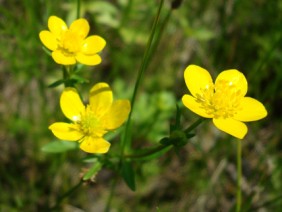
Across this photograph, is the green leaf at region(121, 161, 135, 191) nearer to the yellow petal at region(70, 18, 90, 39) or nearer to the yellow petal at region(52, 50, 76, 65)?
the yellow petal at region(52, 50, 76, 65)

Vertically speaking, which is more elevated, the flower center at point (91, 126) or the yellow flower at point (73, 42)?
the yellow flower at point (73, 42)

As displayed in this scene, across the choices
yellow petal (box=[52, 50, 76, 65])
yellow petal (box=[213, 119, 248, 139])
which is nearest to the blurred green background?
yellow petal (box=[52, 50, 76, 65])

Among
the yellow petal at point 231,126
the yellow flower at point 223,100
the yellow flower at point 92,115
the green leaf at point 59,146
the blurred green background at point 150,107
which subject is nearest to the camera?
the yellow petal at point 231,126

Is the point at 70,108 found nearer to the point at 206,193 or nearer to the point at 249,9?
the point at 206,193

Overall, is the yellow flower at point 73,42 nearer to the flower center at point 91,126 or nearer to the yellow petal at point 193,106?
the flower center at point 91,126

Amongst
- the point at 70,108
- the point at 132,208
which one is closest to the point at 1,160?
the point at 132,208

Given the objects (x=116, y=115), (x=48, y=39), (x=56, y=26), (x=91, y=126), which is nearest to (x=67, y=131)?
(x=91, y=126)

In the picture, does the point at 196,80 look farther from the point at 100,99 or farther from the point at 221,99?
the point at 100,99

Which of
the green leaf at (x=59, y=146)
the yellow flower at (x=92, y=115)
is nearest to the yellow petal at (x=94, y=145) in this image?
the yellow flower at (x=92, y=115)
